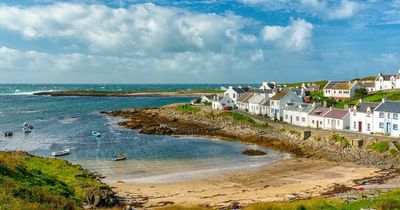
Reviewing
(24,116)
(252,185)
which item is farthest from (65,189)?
(24,116)

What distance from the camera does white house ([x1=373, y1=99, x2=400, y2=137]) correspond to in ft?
163

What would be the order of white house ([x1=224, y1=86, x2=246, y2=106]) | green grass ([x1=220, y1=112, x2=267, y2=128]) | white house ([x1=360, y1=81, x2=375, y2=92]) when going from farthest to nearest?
white house ([x1=224, y1=86, x2=246, y2=106]) < white house ([x1=360, y1=81, x2=375, y2=92]) < green grass ([x1=220, y1=112, x2=267, y2=128])

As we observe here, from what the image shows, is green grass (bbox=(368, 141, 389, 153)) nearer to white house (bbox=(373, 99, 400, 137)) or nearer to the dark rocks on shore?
white house (bbox=(373, 99, 400, 137))

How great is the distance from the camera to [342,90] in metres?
89.6

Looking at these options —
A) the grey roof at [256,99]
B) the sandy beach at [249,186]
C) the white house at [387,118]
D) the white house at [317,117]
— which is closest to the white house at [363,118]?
the white house at [387,118]

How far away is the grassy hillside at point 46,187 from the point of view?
60.5ft

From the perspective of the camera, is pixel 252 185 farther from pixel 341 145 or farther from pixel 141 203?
pixel 341 145

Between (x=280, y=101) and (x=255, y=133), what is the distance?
1131cm

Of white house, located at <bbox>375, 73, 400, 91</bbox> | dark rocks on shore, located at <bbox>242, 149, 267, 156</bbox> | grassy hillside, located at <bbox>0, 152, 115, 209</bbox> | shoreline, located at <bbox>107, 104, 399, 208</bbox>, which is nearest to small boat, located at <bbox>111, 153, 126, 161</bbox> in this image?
grassy hillside, located at <bbox>0, 152, 115, 209</bbox>

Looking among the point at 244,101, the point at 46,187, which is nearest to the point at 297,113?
the point at 244,101

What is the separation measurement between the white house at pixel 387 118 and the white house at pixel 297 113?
14.1m

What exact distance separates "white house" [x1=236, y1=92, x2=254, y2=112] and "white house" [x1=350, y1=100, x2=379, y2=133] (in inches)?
1418

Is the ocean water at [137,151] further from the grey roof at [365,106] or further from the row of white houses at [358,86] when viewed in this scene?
the row of white houses at [358,86]

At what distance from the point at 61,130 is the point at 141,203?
174ft
